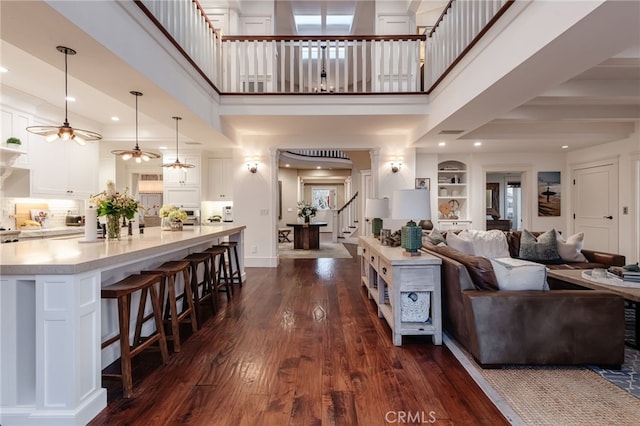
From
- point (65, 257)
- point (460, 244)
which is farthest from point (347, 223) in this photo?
point (65, 257)

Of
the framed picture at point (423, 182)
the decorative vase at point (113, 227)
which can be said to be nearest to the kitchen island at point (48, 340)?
the decorative vase at point (113, 227)

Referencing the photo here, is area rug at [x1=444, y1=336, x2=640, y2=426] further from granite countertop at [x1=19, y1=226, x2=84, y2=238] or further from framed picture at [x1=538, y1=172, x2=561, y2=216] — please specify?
framed picture at [x1=538, y1=172, x2=561, y2=216]

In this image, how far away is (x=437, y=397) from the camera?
1.95m

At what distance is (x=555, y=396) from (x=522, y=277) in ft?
2.60

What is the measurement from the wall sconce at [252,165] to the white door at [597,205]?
7225 mm

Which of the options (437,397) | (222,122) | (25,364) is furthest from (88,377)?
(222,122)

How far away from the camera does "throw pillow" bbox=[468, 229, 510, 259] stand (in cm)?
442

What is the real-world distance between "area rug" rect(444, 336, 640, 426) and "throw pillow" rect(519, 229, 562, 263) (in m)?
2.55

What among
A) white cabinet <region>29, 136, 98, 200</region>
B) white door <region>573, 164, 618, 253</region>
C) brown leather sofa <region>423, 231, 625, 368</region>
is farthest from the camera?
white door <region>573, 164, 618, 253</region>

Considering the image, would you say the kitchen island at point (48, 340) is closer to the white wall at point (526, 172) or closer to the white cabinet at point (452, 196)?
the white wall at point (526, 172)

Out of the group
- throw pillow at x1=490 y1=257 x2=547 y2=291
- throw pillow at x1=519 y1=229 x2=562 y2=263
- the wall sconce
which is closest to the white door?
throw pillow at x1=519 y1=229 x2=562 y2=263

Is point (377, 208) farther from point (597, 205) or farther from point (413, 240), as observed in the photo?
point (597, 205)

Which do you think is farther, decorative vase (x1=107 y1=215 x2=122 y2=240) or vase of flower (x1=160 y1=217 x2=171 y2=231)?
vase of flower (x1=160 y1=217 x2=171 y2=231)

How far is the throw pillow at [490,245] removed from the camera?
14.5ft
